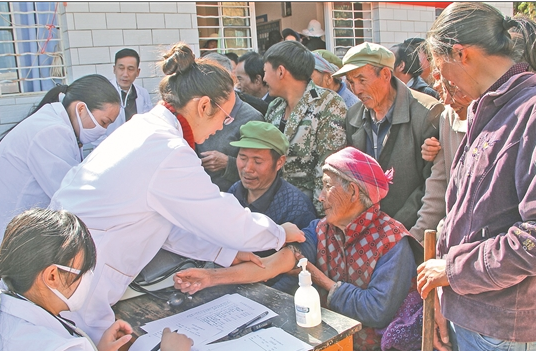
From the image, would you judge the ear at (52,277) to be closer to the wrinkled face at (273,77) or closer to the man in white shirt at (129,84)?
Result: the wrinkled face at (273,77)

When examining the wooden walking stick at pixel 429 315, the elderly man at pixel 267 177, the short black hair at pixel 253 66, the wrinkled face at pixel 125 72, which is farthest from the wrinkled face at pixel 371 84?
the wrinkled face at pixel 125 72

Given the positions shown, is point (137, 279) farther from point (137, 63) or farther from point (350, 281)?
point (137, 63)

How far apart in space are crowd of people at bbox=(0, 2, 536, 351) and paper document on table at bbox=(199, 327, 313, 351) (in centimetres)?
13

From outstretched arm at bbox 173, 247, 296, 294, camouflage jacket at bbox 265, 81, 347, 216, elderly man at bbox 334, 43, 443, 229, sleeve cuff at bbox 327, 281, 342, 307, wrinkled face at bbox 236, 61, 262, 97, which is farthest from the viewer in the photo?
wrinkled face at bbox 236, 61, 262, 97

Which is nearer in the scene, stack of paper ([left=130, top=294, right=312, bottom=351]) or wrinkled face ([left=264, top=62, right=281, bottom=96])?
stack of paper ([left=130, top=294, right=312, bottom=351])

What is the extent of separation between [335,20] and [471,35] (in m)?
7.36

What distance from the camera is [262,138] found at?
3.00m

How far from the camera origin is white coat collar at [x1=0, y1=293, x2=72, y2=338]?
4.27 ft

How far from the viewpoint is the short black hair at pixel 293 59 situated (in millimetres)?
3473

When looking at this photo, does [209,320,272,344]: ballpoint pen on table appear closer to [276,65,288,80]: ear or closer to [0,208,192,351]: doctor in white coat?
[0,208,192,351]: doctor in white coat

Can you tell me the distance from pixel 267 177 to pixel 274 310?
1297mm

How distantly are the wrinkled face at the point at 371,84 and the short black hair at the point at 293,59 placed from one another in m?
0.65

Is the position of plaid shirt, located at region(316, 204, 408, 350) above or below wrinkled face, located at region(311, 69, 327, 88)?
below

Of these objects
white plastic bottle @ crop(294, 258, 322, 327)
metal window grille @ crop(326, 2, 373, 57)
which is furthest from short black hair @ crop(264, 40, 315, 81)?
metal window grille @ crop(326, 2, 373, 57)
